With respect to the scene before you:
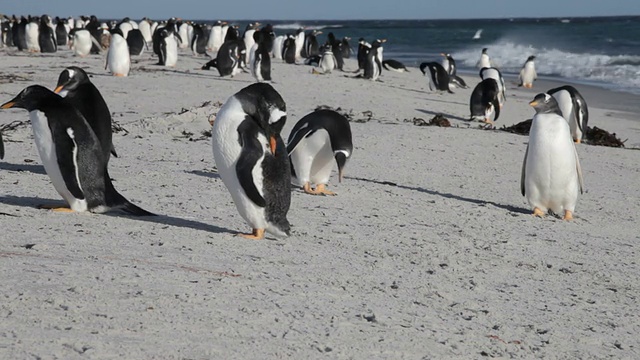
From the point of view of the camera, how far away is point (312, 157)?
712cm

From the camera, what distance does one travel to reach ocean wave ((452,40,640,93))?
83.4 ft

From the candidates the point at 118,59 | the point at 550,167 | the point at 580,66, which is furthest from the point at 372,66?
the point at 550,167

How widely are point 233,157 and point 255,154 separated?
134 millimetres

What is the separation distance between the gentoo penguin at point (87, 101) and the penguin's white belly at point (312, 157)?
150 cm

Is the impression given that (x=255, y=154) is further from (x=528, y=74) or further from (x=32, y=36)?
(x=32, y=36)

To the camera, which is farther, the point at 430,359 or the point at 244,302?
the point at 244,302

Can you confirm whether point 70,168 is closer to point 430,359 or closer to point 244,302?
point 244,302

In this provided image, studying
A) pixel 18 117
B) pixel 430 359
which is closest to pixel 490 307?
pixel 430 359

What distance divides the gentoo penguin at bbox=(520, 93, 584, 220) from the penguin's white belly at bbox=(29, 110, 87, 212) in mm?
3533

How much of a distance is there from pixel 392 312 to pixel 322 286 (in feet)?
1.39

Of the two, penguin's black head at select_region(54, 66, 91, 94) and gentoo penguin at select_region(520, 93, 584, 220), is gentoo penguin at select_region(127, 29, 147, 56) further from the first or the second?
gentoo penguin at select_region(520, 93, 584, 220)

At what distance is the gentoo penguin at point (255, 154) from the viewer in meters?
5.00

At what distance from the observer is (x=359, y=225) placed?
594 cm

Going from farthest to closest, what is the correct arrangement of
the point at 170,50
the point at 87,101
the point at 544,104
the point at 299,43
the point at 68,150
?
1. the point at 299,43
2. the point at 170,50
3. the point at 544,104
4. the point at 87,101
5. the point at 68,150
